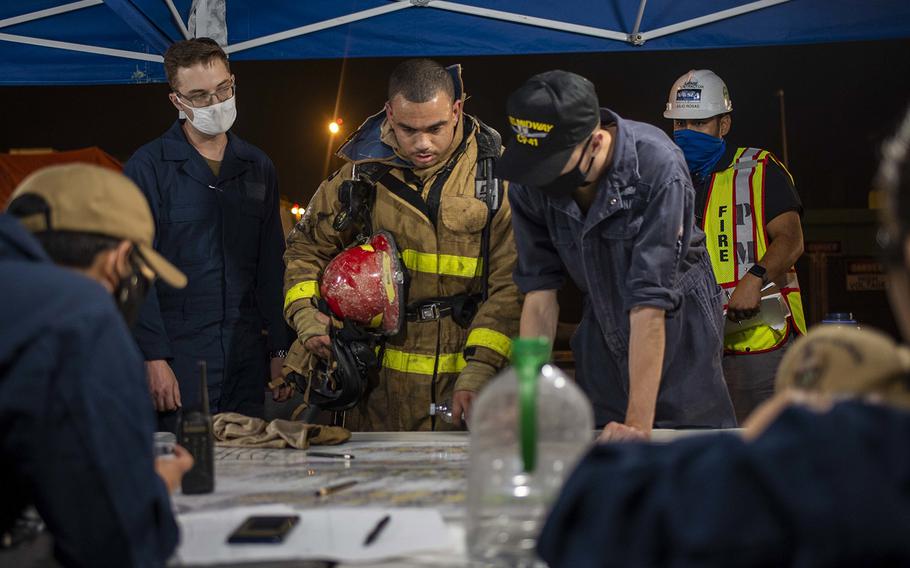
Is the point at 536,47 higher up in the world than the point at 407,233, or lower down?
higher up

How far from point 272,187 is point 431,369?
118 cm

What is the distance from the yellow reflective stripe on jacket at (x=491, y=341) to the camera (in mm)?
3377

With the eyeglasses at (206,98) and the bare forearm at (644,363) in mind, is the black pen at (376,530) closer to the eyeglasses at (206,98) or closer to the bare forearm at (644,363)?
the bare forearm at (644,363)

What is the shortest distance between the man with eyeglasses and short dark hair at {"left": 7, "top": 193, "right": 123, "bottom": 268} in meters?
2.13

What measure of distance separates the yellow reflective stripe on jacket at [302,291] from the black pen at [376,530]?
77.0 inches

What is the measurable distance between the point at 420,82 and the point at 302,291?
888 mm

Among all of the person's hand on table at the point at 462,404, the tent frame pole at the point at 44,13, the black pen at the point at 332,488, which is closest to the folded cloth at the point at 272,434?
the person's hand on table at the point at 462,404

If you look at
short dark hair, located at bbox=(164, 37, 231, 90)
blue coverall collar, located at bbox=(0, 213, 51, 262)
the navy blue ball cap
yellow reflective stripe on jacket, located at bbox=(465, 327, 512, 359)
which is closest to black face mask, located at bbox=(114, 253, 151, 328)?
blue coverall collar, located at bbox=(0, 213, 51, 262)

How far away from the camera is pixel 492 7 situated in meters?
4.74

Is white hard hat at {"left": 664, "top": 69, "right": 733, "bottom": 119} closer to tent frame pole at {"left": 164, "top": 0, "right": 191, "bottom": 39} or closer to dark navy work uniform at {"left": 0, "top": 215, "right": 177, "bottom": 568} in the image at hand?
tent frame pole at {"left": 164, "top": 0, "right": 191, "bottom": 39}

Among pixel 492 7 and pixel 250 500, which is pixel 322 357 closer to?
pixel 250 500

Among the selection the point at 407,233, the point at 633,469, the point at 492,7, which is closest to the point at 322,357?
the point at 407,233

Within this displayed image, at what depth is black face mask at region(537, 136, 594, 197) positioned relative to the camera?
277 cm

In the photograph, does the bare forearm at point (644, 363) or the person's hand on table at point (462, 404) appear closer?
the bare forearm at point (644, 363)
